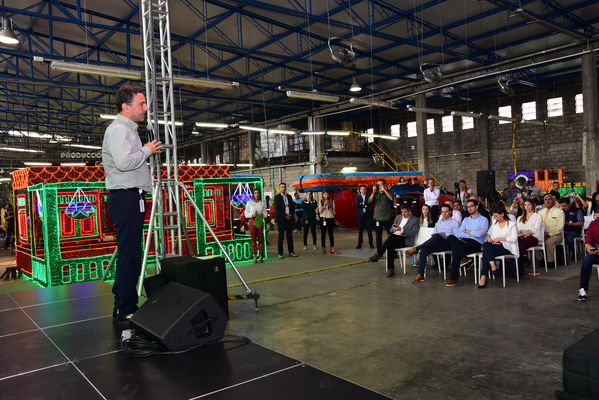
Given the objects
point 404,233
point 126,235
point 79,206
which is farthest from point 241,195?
point 126,235

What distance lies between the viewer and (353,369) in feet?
9.62

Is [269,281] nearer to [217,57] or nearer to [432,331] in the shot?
[432,331]

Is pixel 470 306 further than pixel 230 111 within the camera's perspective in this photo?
No

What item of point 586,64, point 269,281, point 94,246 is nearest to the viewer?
point 269,281

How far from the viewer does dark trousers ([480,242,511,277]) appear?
18.4ft

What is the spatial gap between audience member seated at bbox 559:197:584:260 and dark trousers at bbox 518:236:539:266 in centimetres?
142

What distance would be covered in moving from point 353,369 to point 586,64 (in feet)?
49.8

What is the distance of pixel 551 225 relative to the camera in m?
6.99

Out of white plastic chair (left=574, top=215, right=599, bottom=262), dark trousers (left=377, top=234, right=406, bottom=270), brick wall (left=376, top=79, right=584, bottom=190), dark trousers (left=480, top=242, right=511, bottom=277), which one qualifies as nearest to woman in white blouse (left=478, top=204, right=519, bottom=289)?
dark trousers (left=480, top=242, right=511, bottom=277)

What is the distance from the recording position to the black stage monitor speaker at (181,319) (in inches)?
106

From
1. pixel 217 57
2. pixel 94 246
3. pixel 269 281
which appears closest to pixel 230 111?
pixel 217 57

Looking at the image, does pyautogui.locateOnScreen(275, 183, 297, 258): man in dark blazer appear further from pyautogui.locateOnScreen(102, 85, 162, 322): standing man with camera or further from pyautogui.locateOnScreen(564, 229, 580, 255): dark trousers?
pyautogui.locateOnScreen(102, 85, 162, 322): standing man with camera

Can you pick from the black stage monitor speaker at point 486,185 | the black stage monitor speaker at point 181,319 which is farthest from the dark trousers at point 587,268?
the black stage monitor speaker at point 486,185

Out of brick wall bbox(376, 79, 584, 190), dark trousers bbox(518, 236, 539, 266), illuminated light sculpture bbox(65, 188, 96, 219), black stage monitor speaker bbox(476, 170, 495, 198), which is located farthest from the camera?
brick wall bbox(376, 79, 584, 190)
